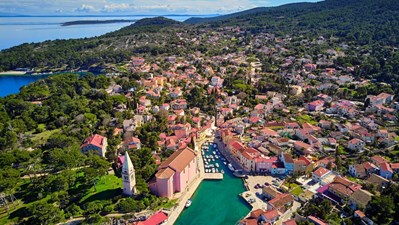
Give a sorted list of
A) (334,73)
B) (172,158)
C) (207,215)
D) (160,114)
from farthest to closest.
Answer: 1. (334,73)
2. (160,114)
3. (172,158)
4. (207,215)

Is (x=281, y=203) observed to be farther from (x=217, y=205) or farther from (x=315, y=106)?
(x=315, y=106)

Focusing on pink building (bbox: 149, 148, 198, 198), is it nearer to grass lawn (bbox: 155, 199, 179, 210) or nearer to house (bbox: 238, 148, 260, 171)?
grass lawn (bbox: 155, 199, 179, 210)

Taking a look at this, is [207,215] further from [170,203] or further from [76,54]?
[76,54]

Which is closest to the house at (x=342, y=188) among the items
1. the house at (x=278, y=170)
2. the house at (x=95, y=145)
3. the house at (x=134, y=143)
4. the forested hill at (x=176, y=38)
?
the house at (x=278, y=170)

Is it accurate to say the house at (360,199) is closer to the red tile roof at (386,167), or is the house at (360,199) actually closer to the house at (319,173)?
the house at (319,173)

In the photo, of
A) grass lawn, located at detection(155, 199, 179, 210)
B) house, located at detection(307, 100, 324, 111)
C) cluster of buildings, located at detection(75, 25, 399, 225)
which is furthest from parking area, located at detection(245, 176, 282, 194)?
house, located at detection(307, 100, 324, 111)

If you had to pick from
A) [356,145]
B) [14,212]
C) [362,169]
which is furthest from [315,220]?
[14,212]

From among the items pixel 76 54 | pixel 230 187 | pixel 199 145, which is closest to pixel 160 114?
pixel 199 145
